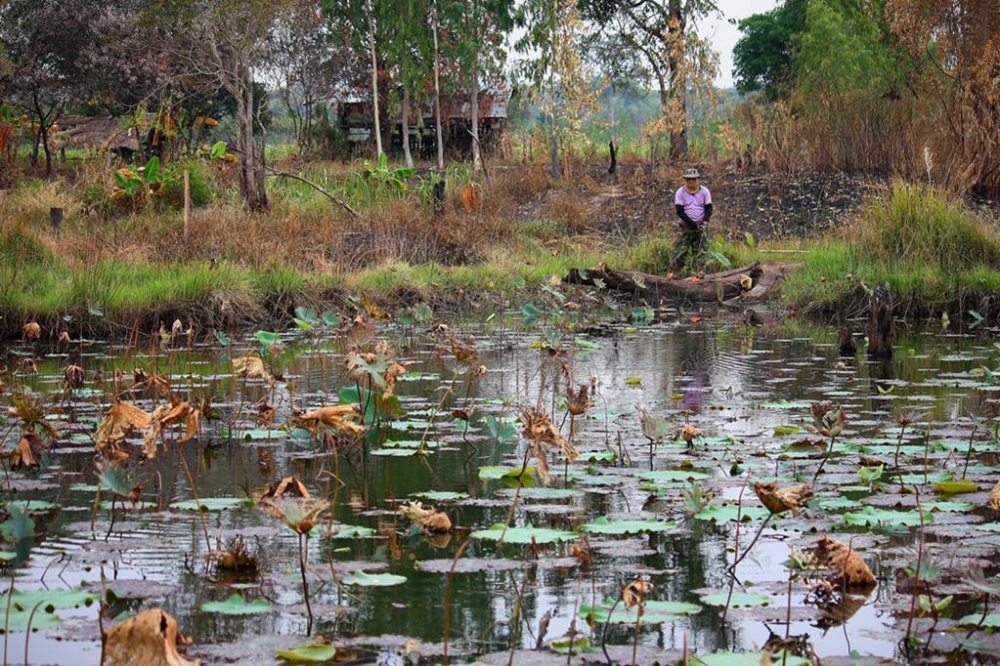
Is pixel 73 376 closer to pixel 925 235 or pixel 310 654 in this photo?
pixel 310 654

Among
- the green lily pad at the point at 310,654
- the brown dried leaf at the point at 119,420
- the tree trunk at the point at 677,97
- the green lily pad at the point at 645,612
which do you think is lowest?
the green lily pad at the point at 645,612

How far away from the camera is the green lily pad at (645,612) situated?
364 cm

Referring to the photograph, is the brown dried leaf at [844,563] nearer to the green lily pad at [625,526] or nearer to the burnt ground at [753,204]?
the green lily pad at [625,526]

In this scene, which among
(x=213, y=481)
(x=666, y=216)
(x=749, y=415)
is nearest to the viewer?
(x=213, y=481)

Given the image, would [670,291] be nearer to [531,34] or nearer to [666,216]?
[666,216]

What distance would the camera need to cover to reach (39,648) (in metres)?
3.54

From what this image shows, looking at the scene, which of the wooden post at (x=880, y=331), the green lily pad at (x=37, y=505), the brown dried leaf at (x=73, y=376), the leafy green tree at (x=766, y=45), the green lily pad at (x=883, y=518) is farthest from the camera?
the leafy green tree at (x=766, y=45)

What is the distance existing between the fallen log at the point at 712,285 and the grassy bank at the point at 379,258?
29cm

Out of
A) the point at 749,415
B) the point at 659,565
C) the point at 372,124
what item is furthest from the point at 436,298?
the point at 372,124

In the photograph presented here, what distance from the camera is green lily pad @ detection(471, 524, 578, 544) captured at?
452 centimetres

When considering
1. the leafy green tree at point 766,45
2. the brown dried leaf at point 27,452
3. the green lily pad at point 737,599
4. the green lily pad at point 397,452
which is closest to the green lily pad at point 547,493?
the green lily pad at point 397,452

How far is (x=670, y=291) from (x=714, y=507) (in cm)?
1235

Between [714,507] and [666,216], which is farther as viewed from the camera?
[666,216]

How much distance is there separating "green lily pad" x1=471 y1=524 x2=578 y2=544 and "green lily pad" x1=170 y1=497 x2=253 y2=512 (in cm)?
107
